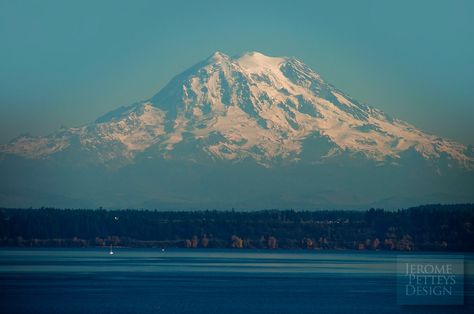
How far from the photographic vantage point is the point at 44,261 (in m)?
185

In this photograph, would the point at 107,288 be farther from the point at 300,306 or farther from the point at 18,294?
the point at 300,306

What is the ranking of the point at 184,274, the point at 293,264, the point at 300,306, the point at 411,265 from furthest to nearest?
the point at 293,264 < the point at 411,265 < the point at 184,274 < the point at 300,306

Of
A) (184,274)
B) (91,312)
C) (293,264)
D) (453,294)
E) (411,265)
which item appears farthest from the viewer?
(293,264)

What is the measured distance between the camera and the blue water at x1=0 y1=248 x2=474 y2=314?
108 meters

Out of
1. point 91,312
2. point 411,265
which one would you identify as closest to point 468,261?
point 411,265

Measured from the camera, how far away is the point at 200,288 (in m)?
130

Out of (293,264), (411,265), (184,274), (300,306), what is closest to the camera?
(300,306)

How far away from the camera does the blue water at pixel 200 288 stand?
10762cm

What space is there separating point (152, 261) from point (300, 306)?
3413 inches

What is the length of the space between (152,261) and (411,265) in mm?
39734

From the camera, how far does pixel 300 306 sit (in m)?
110

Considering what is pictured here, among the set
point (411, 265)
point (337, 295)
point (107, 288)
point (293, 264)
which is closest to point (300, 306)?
point (337, 295)

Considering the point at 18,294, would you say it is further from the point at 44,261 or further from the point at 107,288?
the point at 44,261

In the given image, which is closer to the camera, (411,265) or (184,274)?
(184,274)
